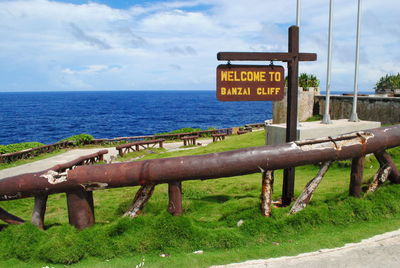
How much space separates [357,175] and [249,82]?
217 cm

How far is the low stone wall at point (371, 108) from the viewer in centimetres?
1956

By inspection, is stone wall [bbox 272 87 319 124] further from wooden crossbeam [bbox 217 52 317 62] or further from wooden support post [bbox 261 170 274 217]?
wooden support post [bbox 261 170 274 217]

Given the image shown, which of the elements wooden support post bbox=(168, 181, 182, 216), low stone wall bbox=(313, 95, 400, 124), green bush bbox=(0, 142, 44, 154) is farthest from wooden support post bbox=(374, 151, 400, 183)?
green bush bbox=(0, 142, 44, 154)

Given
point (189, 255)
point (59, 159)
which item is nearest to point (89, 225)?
point (189, 255)

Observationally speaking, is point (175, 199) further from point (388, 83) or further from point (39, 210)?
point (388, 83)

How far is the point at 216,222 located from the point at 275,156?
120 centimetres

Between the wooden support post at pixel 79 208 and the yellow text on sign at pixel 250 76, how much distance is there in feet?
9.16

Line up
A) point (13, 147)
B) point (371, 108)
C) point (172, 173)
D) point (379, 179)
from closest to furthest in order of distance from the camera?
point (172, 173), point (379, 179), point (371, 108), point (13, 147)

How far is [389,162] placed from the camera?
4.83m

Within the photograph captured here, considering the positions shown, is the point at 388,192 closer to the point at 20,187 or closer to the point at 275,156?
the point at 275,156

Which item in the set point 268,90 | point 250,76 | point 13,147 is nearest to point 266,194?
point 268,90

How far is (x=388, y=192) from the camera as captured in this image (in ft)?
15.6

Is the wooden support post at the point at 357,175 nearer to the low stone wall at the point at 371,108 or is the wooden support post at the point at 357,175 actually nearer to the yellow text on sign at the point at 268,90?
the yellow text on sign at the point at 268,90

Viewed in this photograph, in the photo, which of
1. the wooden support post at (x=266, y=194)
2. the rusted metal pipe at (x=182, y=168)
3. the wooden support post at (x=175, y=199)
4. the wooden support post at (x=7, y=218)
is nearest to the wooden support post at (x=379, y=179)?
the rusted metal pipe at (x=182, y=168)
